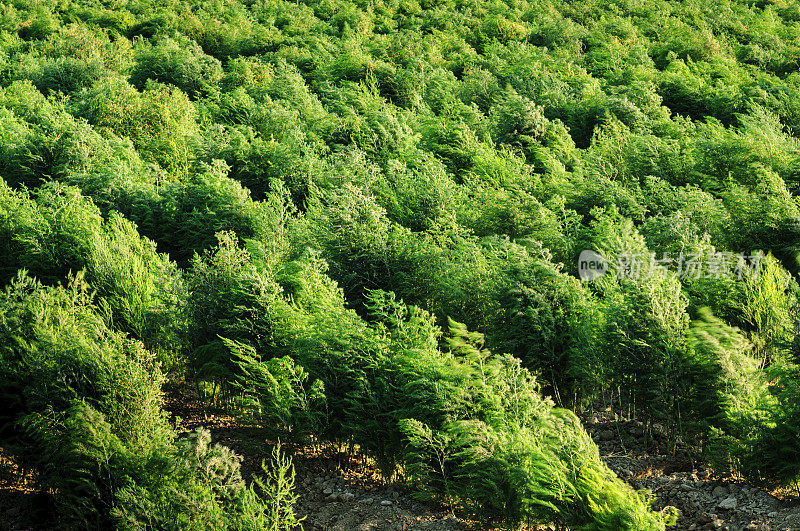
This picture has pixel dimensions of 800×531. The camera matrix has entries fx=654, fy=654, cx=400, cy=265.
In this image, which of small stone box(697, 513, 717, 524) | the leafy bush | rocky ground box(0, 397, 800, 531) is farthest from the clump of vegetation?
the leafy bush

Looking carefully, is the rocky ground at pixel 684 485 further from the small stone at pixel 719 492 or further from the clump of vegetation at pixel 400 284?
the clump of vegetation at pixel 400 284

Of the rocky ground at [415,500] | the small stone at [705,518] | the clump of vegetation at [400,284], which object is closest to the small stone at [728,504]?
the rocky ground at [415,500]

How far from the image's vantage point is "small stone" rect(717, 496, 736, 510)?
21.9 feet

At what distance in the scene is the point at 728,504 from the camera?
264 inches

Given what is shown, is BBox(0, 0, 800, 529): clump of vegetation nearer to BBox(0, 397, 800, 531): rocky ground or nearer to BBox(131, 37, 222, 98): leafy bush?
BBox(0, 397, 800, 531): rocky ground

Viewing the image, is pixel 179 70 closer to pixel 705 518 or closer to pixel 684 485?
pixel 684 485

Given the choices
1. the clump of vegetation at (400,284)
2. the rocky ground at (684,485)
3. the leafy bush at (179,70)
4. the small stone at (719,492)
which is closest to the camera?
the rocky ground at (684,485)

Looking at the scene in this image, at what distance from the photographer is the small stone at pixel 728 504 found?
6.67 m

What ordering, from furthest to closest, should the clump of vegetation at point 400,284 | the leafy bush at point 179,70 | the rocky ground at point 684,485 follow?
the leafy bush at point 179,70 → the clump of vegetation at point 400,284 → the rocky ground at point 684,485

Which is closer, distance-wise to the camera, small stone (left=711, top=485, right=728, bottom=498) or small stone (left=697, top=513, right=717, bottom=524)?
small stone (left=697, top=513, right=717, bottom=524)

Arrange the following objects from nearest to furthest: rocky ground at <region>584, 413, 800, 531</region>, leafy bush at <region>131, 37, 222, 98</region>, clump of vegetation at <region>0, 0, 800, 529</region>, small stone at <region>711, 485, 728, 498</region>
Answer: rocky ground at <region>584, 413, 800, 531</region> → clump of vegetation at <region>0, 0, 800, 529</region> → small stone at <region>711, 485, 728, 498</region> → leafy bush at <region>131, 37, 222, 98</region>

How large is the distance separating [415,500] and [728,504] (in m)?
3.23

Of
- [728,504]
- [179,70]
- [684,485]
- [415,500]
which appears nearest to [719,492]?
[728,504]

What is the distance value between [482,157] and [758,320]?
701cm
